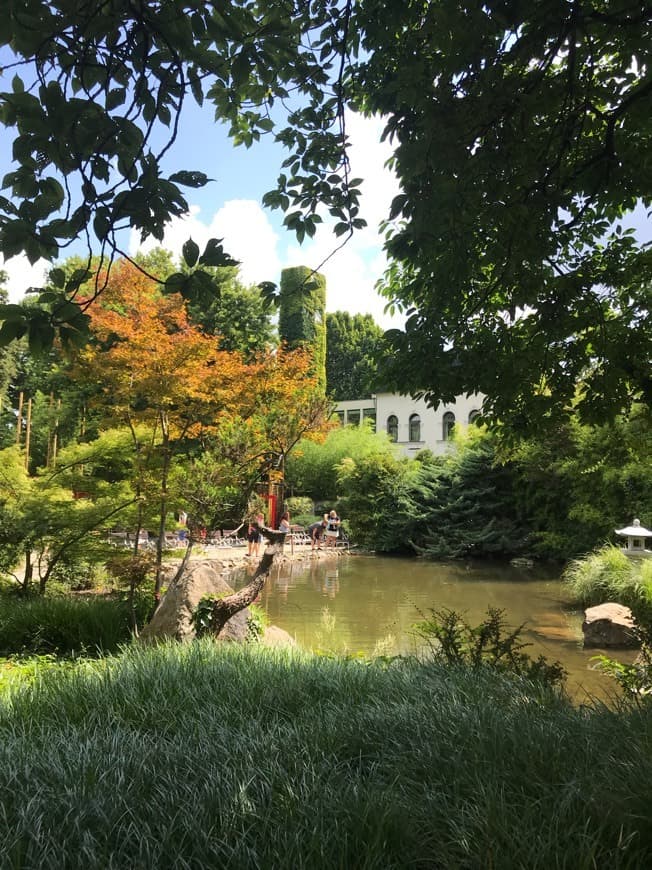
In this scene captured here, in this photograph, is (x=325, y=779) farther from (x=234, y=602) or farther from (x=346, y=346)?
(x=346, y=346)

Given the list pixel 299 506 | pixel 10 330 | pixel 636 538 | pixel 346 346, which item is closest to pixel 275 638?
pixel 10 330

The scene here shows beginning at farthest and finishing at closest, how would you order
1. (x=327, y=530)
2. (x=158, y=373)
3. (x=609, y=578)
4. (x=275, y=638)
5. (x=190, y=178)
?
(x=327, y=530), (x=609, y=578), (x=158, y=373), (x=275, y=638), (x=190, y=178)

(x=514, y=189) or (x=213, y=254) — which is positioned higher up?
(x=514, y=189)

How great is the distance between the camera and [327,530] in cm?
2020

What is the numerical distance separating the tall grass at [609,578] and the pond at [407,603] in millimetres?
356

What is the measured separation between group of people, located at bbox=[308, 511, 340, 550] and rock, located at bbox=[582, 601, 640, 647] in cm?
1167

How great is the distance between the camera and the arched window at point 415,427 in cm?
3209

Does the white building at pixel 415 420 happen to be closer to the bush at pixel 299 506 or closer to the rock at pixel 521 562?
the bush at pixel 299 506

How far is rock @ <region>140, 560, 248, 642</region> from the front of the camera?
18.7ft

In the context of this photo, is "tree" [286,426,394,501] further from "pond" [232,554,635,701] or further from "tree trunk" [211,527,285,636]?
"tree trunk" [211,527,285,636]

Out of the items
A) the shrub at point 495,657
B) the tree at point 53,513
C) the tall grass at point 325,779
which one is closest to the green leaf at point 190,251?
the tall grass at point 325,779

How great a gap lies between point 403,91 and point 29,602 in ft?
21.5

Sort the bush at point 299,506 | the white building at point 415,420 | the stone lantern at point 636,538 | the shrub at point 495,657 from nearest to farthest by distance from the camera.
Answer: the shrub at point 495,657
the stone lantern at point 636,538
the bush at point 299,506
the white building at point 415,420

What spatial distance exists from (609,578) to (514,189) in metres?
9.30
